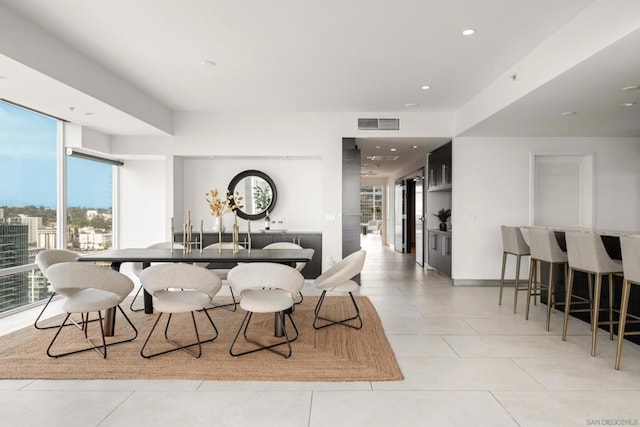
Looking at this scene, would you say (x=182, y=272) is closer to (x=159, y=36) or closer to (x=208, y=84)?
(x=159, y=36)

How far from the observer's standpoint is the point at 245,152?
6.39 m

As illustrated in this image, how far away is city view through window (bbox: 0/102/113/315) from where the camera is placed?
4.54 m

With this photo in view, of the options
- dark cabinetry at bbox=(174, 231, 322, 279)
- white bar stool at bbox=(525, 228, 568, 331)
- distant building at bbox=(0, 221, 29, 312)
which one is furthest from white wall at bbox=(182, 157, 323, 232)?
white bar stool at bbox=(525, 228, 568, 331)

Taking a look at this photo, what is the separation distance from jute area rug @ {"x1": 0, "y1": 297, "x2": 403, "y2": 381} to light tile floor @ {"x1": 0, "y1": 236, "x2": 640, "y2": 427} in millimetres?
116

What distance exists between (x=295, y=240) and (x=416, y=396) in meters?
4.01

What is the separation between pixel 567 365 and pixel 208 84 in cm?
478

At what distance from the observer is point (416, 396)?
2523 mm

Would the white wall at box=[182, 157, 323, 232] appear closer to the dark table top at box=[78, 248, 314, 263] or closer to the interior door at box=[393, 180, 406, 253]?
the dark table top at box=[78, 248, 314, 263]

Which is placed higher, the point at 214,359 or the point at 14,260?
the point at 14,260

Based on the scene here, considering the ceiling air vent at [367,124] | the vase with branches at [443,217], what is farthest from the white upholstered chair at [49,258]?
the vase with branches at [443,217]

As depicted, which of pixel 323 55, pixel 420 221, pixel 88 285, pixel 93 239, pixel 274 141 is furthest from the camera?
pixel 420 221

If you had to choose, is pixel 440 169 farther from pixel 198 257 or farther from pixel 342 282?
pixel 198 257

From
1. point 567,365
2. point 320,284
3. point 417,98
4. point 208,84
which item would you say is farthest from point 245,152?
point 567,365

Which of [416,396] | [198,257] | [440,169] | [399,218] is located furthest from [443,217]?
[416,396]
